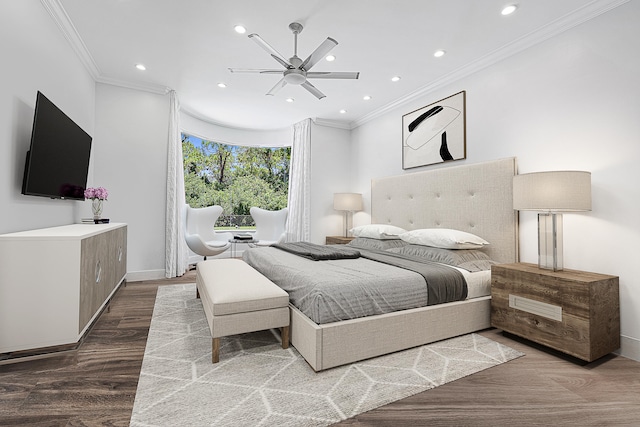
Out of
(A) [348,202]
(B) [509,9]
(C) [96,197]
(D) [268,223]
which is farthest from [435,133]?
(C) [96,197]

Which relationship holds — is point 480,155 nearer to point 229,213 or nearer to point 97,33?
point 97,33

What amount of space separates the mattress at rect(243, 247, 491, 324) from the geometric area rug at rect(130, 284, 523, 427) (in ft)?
1.13

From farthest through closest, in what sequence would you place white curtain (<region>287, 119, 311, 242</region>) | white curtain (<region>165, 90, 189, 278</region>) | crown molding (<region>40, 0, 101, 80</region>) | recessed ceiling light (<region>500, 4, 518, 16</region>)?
white curtain (<region>287, 119, 311, 242</region>) < white curtain (<region>165, 90, 189, 278</region>) < crown molding (<region>40, 0, 101, 80</region>) < recessed ceiling light (<region>500, 4, 518, 16</region>)

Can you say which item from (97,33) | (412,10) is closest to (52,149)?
(97,33)

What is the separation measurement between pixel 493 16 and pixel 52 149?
3905 mm

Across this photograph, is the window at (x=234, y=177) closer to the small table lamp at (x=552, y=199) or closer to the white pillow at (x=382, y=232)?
the white pillow at (x=382, y=232)

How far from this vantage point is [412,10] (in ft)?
8.41

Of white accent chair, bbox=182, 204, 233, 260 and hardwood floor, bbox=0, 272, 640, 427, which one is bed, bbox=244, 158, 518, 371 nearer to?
hardwood floor, bbox=0, 272, 640, 427

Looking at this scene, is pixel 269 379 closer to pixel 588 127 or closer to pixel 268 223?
pixel 588 127

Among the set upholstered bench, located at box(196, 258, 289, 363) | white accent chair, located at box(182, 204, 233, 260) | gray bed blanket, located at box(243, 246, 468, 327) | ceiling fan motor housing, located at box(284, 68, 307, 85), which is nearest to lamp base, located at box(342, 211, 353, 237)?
white accent chair, located at box(182, 204, 233, 260)

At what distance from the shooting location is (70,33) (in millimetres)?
2967

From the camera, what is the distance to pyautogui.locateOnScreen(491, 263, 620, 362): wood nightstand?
2.01m

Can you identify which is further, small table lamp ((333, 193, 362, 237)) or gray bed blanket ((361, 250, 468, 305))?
small table lamp ((333, 193, 362, 237))

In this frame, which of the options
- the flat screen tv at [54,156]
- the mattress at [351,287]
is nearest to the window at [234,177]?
the flat screen tv at [54,156]
